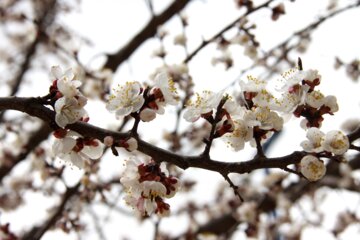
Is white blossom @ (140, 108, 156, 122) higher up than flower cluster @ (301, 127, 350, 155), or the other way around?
white blossom @ (140, 108, 156, 122)

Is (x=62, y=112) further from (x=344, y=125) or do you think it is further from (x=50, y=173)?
(x=344, y=125)

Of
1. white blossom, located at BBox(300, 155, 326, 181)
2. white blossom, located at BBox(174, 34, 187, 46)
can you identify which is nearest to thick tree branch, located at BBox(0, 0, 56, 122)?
white blossom, located at BBox(174, 34, 187, 46)

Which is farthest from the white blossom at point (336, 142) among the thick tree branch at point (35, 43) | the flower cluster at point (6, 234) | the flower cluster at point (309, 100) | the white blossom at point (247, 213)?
the thick tree branch at point (35, 43)

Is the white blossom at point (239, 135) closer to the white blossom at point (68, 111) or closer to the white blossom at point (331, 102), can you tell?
the white blossom at point (331, 102)

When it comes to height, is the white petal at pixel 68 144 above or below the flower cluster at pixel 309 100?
above

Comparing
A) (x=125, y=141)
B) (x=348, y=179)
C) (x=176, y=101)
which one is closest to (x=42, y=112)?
(x=125, y=141)

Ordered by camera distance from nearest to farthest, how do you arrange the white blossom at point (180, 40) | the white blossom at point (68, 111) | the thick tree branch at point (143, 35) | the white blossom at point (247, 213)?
the white blossom at point (68, 111), the white blossom at point (180, 40), the thick tree branch at point (143, 35), the white blossom at point (247, 213)

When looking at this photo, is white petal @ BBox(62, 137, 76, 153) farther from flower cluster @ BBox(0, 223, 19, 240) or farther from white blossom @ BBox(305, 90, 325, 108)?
flower cluster @ BBox(0, 223, 19, 240)
